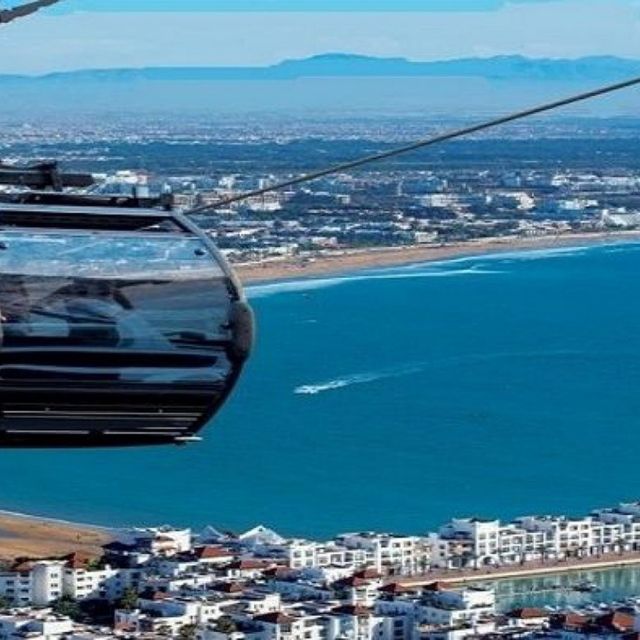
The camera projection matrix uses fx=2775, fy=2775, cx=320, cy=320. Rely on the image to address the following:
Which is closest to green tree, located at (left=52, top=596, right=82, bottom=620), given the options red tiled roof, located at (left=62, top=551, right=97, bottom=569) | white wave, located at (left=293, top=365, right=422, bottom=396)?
red tiled roof, located at (left=62, top=551, right=97, bottom=569)

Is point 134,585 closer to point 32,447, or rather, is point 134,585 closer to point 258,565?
point 258,565

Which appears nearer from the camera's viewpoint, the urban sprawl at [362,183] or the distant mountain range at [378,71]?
the urban sprawl at [362,183]

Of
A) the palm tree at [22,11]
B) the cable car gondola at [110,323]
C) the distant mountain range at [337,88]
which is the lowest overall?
the distant mountain range at [337,88]

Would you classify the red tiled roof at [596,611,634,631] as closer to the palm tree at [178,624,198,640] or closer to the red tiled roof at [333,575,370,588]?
the palm tree at [178,624,198,640]

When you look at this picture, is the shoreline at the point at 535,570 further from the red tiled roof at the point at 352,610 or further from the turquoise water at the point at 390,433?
the red tiled roof at the point at 352,610

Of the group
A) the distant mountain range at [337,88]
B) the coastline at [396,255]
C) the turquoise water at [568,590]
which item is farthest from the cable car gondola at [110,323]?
the distant mountain range at [337,88]

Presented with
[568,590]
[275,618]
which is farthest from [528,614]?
[568,590]
